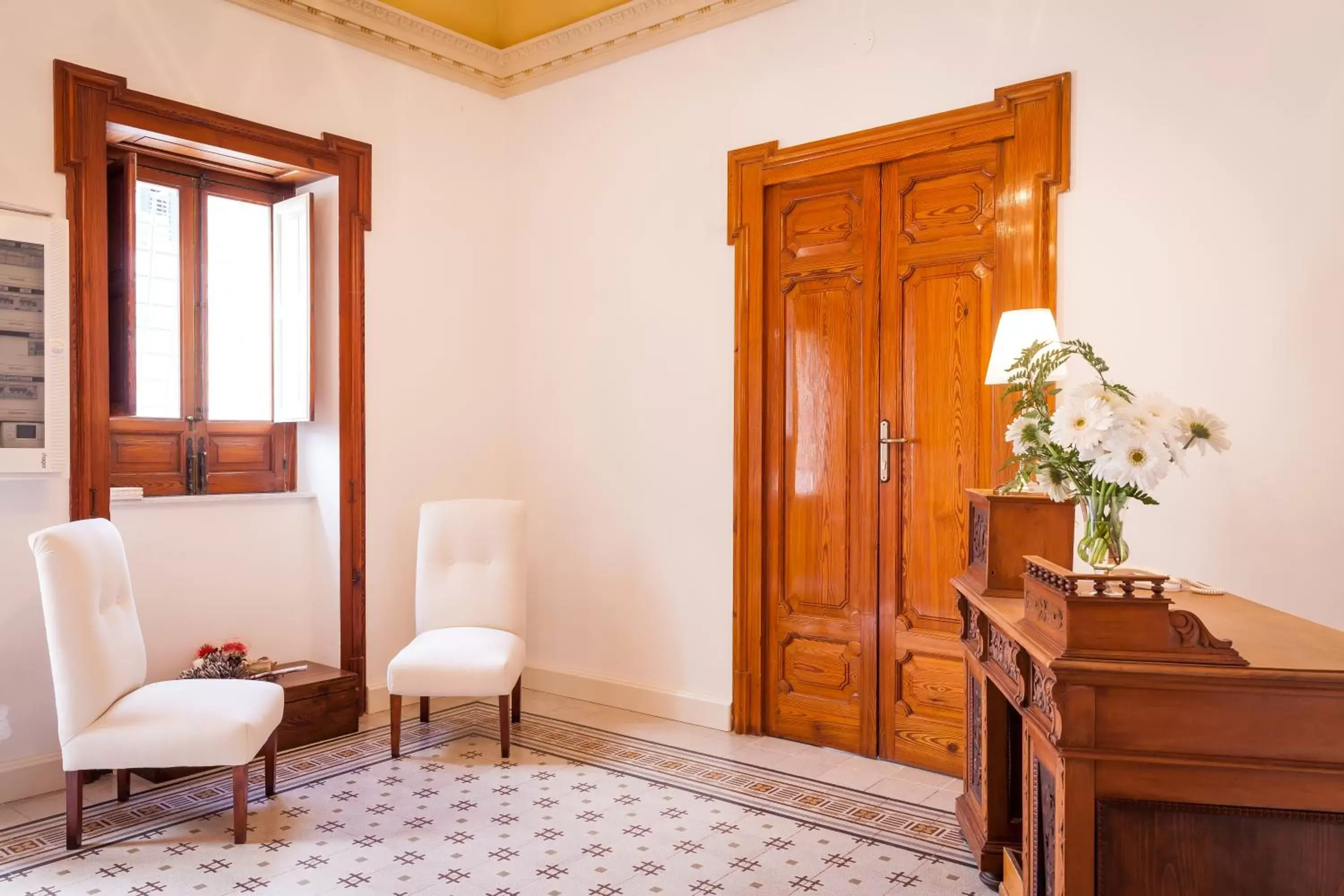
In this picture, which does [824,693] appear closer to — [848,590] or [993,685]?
[848,590]

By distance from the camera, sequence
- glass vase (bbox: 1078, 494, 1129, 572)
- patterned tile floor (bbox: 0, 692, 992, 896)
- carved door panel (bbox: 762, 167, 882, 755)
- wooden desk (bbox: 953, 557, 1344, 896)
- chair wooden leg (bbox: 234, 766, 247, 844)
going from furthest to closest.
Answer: carved door panel (bbox: 762, 167, 882, 755) → chair wooden leg (bbox: 234, 766, 247, 844) → patterned tile floor (bbox: 0, 692, 992, 896) → glass vase (bbox: 1078, 494, 1129, 572) → wooden desk (bbox: 953, 557, 1344, 896)

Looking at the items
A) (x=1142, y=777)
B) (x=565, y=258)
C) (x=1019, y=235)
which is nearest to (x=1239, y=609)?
(x=1142, y=777)

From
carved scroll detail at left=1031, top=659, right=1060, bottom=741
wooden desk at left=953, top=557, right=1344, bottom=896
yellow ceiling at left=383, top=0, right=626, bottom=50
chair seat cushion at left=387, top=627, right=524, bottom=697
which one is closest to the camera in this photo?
wooden desk at left=953, top=557, right=1344, bottom=896

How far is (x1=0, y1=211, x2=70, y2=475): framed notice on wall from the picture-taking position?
348cm

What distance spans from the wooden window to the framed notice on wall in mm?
301

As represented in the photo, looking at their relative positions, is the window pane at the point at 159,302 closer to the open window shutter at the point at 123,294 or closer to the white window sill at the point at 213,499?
the open window shutter at the point at 123,294

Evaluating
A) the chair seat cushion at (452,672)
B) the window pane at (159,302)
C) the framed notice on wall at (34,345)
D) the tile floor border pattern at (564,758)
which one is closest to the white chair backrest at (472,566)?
the chair seat cushion at (452,672)

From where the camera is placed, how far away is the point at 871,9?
13.1ft

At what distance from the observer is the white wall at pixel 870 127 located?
9.73ft

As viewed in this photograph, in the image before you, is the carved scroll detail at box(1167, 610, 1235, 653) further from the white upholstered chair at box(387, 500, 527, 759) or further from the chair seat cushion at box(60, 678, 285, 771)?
the white upholstered chair at box(387, 500, 527, 759)

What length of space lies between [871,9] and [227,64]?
2.82 meters

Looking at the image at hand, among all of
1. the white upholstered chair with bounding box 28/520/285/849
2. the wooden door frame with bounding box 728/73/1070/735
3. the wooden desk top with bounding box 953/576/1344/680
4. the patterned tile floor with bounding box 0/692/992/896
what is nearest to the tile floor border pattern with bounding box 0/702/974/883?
the patterned tile floor with bounding box 0/692/992/896

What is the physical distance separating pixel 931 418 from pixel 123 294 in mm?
3385

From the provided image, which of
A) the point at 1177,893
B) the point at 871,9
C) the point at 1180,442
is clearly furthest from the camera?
the point at 871,9
